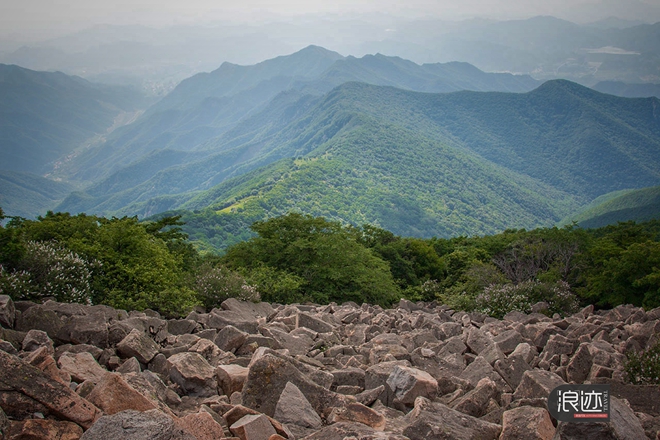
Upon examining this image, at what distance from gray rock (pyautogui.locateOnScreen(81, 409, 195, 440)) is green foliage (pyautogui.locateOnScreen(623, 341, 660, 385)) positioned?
840 centimetres

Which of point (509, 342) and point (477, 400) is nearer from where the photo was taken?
point (477, 400)

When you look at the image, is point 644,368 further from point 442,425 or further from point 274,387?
point 274,387

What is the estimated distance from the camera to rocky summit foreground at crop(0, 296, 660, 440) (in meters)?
6.60

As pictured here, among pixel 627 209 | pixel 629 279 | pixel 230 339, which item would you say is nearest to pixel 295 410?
pixel 230 339

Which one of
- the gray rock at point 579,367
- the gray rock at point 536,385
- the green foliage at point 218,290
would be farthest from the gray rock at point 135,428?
the green foliage at point 218,290

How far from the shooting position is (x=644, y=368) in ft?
33.1

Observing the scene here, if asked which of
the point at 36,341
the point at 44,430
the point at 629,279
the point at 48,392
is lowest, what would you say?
the point at 629,279

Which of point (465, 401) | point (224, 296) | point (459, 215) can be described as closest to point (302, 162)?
point (459, 215)

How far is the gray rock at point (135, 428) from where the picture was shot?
5676 mm

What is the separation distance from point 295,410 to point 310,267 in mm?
23732

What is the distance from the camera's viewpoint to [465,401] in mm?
8594

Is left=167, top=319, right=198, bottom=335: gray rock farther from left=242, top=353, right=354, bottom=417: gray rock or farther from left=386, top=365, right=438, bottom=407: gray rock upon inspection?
left=386, top=365, right=438, bottom=407: gray rock

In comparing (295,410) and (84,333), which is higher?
(84,333)

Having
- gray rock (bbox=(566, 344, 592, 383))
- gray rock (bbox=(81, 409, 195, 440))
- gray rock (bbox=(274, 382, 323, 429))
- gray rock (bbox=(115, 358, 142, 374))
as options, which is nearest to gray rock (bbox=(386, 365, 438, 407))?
gray rock (bbox=(274, 382, 323, 429))
